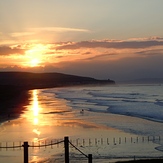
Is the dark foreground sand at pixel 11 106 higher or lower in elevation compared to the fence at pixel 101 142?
higher

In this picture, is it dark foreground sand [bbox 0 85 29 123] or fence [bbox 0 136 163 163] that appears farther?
dark foreground sand [bbox 0 85 29 123]

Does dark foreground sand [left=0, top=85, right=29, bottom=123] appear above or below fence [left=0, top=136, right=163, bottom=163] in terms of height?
above

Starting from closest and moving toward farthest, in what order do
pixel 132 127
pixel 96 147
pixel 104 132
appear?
1. pixel 96 147
2. pixel 104 132
3. pixel 132 127

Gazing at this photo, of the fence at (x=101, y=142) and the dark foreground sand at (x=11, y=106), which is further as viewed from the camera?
the dark foreground sand at (x=11, y=106)

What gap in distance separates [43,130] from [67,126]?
3.36 meters

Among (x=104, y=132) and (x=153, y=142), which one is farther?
(x=104, y=132)

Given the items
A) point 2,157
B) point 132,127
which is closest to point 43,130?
point 132,127

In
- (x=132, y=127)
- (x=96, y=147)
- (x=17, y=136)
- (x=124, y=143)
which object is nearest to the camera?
(x=96, y=147)

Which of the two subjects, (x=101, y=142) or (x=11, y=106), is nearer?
(x=101, y=142)

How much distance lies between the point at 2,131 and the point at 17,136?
3505 mm

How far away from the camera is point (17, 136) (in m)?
27.9

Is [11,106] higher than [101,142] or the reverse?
higher

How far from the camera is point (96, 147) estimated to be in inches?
933

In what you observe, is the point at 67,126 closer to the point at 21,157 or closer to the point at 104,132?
the point at 104,132
